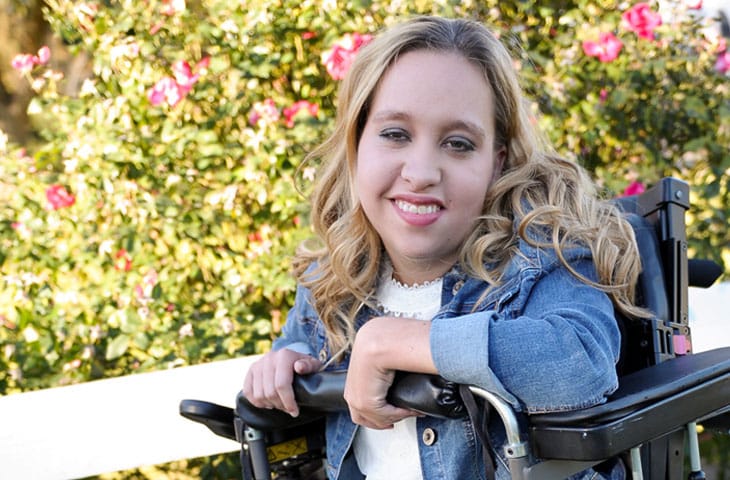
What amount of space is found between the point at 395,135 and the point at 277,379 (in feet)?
1.61

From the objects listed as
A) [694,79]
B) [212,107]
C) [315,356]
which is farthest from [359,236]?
[694,79]

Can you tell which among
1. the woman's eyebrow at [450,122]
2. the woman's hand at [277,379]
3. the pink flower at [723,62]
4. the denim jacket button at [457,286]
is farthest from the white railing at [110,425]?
the pink flower at [723,62]

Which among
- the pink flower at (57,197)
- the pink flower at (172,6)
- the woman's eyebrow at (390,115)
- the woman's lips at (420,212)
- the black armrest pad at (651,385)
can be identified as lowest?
the black armrest pad at (651,385)

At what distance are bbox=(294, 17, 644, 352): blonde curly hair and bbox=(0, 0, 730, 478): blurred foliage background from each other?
0.91m

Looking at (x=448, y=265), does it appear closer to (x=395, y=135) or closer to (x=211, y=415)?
(x=395, y=135)

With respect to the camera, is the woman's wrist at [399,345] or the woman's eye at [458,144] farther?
the woman's eye at [458,144]

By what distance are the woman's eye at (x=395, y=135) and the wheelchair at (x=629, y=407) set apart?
1.44ft

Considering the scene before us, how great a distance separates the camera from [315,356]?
1.92 metres

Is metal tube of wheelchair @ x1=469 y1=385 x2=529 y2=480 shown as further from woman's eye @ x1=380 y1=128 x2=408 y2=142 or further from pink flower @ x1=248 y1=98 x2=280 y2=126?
pink flower @ x1=248 y1=98 x2=280 y2=126

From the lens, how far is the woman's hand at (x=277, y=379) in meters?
1.66

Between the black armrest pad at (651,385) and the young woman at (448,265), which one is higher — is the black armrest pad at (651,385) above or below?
below

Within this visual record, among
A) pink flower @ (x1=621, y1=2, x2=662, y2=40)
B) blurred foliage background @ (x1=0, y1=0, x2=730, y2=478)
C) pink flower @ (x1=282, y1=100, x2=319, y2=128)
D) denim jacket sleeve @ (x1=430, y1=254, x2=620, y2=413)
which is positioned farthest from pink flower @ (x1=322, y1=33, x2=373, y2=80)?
denim jacket sleeve @ (x1=430, y1=254, x2=620, y2=413)

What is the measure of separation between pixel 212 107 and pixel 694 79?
163 cm

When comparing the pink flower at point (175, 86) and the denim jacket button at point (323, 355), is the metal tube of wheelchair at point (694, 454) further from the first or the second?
the pink flower at point (175, 86)
